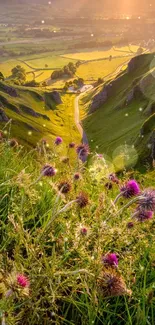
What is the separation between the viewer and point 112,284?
434 cm

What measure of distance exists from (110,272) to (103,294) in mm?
359

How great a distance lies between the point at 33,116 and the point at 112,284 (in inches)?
6385

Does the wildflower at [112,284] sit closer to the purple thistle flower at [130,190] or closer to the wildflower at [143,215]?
the wildflower at [143,215]

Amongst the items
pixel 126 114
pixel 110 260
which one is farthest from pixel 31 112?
pixel 110 260

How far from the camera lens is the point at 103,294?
15.1 feet

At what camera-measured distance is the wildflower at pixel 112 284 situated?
14.0 ft

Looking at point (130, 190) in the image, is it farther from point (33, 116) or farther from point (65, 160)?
point (33, 116)

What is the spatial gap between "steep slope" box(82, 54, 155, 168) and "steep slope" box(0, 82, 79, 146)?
960cm

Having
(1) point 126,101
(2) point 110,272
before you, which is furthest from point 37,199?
(1) point 126,101

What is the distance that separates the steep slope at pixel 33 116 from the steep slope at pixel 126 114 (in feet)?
31.5

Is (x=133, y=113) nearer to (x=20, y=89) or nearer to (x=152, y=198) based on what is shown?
(x=20, y=89)

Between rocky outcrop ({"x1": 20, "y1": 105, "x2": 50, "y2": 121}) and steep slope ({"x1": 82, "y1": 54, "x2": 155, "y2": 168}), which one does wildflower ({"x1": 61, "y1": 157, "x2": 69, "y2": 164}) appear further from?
rocky outcrop ({"x1": 20, "y1": 105, "x2": 50, "y2": 121})

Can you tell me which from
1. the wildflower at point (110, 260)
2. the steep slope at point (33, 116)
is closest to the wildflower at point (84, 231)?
the wildflower at point (110, 260)

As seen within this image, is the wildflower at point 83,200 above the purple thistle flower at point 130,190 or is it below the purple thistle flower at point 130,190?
above
